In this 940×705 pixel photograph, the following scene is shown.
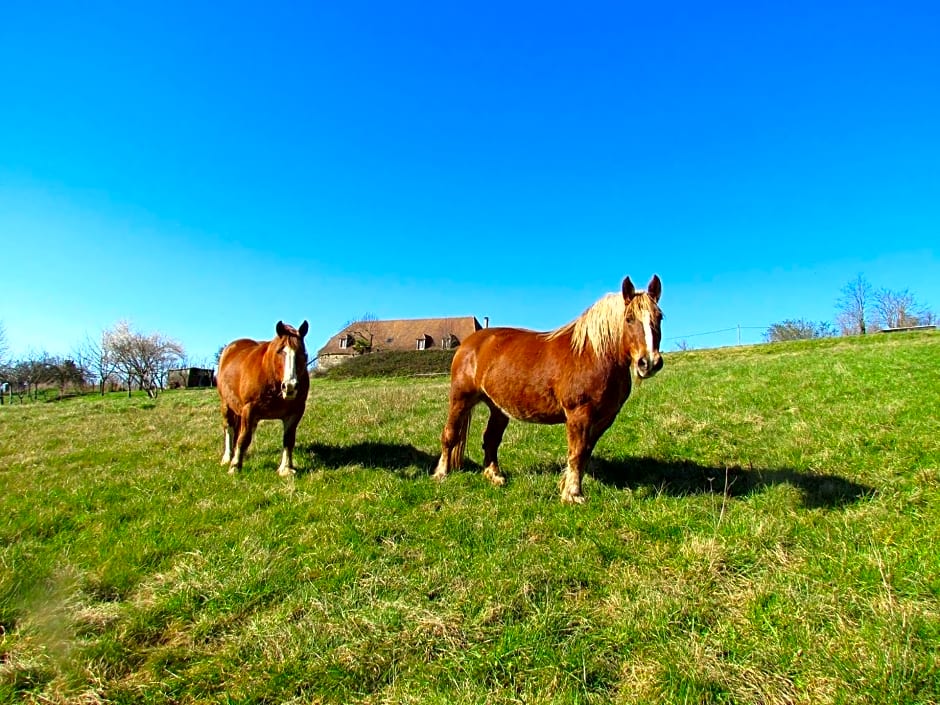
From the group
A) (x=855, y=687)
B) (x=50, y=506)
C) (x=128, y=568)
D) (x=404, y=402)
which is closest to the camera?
(x=855, y=687)

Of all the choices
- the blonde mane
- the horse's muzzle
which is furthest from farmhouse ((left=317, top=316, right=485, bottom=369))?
the horse's muzzle

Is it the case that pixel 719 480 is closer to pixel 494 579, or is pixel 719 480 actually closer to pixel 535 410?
pixel 535 410

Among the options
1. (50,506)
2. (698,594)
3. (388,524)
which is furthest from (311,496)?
(698,594)

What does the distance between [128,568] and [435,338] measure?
63469mm

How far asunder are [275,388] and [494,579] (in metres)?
5.03

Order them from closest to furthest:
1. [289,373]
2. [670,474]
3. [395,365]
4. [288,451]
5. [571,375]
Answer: [571,375] → [670,474] → [289,373] → [288,451] → [395,365]

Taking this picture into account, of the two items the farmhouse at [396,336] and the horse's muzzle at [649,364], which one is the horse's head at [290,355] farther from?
the farmhouse at [396,336]

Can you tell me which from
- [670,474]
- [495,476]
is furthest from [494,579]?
[670,474]

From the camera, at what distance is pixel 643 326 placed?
5.17 m

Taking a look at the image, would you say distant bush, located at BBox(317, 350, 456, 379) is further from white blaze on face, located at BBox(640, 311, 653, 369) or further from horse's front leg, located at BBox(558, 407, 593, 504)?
white blaze on face, located at BBox(640, 311, 653, 369)

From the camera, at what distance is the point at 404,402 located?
14.8m

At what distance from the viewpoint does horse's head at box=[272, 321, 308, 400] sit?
268 inches

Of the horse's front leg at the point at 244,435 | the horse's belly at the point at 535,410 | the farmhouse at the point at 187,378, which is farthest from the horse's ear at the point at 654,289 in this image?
the farmhouse at the point at 187,378

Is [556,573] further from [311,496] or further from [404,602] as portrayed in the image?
[311,496]
